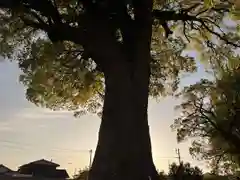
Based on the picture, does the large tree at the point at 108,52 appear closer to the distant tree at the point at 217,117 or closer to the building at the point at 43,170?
the distant tree at the point at 217,117

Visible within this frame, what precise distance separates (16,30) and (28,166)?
105 feet

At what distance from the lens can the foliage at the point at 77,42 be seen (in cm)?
1115

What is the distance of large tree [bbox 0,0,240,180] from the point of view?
32.1ft

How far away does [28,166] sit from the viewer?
42875 millimetres

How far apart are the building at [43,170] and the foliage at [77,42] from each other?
82.4 ft

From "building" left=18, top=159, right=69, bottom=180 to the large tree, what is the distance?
1088 inches

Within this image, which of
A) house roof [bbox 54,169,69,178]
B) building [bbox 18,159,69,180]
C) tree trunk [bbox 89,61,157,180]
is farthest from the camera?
house roof [bbox 54,169,69,178]

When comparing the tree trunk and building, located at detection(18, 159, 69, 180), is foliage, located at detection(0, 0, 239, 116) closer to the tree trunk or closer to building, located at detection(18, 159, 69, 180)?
the tree trunk

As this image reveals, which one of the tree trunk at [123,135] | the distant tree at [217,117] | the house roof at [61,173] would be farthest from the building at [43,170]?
the tree trunk at [123,135]

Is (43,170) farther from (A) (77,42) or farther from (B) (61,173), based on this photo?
(A) (77,42)

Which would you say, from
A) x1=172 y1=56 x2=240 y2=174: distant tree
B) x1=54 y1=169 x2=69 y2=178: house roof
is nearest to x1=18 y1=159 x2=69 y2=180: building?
x1=54 y1=169 x2=69 y2=178: house roof

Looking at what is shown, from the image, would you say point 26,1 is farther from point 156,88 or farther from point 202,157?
point 202,157

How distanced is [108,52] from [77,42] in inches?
36.1

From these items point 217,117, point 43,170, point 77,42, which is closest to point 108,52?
point 77,42
